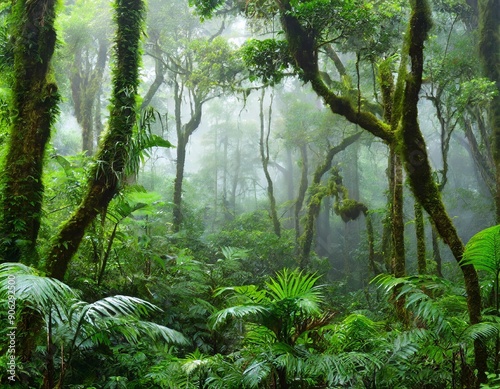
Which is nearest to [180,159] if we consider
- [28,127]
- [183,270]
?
[183,270]

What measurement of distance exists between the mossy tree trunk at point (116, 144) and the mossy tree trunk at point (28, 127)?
12.1 inches

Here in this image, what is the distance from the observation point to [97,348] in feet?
15.7

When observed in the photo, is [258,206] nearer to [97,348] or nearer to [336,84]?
[336,84]

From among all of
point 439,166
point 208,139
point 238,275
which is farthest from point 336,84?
point 439,166

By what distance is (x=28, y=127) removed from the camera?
187 inches

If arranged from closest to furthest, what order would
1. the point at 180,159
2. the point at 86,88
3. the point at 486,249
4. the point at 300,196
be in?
the point at 486,249, the point at 180,159, the point at 86,88, the point at 300,196

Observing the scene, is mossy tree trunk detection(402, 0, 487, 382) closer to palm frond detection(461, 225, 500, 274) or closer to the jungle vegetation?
the jungle vegetation

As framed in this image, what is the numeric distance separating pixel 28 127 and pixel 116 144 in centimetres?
100

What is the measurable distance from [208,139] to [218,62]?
62.9ft

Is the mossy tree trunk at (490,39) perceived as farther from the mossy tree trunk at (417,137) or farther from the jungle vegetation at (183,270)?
the mossy tree trunk at (417,137)

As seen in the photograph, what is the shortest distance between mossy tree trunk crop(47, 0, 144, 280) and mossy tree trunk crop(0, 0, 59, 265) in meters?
0.31

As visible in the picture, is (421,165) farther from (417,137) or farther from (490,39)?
(490,39)

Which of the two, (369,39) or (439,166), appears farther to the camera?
(439,166)

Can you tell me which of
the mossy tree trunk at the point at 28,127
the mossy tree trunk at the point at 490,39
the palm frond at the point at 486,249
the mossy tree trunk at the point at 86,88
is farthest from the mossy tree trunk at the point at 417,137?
the mossy tree trunk at the point at 86,88
